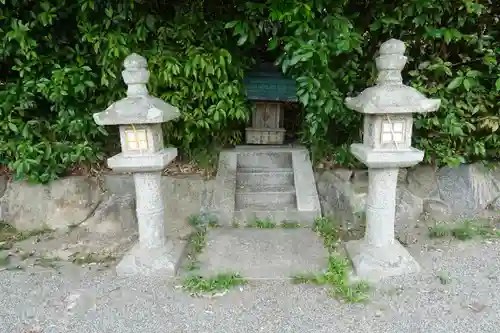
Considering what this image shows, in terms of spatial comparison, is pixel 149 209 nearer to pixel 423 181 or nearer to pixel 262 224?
pixel 262 224

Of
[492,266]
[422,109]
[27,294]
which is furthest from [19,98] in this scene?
[492,266]

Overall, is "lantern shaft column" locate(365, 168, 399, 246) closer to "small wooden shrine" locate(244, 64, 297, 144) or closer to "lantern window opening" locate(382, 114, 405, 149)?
"lantern window opening" locate(382, 114, 405, 149)

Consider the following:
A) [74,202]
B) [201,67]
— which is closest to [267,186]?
[201,67]

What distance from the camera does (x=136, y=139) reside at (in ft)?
8.97

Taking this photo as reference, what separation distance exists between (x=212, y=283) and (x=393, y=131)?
5.32ft

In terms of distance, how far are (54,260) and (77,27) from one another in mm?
2124

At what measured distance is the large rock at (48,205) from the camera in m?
3.93

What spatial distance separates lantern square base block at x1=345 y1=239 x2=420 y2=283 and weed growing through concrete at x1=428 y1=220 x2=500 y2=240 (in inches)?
31.0

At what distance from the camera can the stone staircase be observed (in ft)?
12.1

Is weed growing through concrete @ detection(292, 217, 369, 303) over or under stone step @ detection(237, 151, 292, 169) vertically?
under

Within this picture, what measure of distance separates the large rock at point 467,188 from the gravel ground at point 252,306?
1071 mm

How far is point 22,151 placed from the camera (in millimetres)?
3641

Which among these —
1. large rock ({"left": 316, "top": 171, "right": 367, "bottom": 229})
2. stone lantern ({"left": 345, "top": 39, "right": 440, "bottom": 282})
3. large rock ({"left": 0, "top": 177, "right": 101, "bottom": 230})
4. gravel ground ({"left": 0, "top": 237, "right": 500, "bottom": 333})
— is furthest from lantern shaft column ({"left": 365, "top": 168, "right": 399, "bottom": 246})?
large rock ({"left": 0, "top": 177, "right": 101, "bottom": 230})

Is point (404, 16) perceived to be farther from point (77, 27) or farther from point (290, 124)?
point (77, 27)
